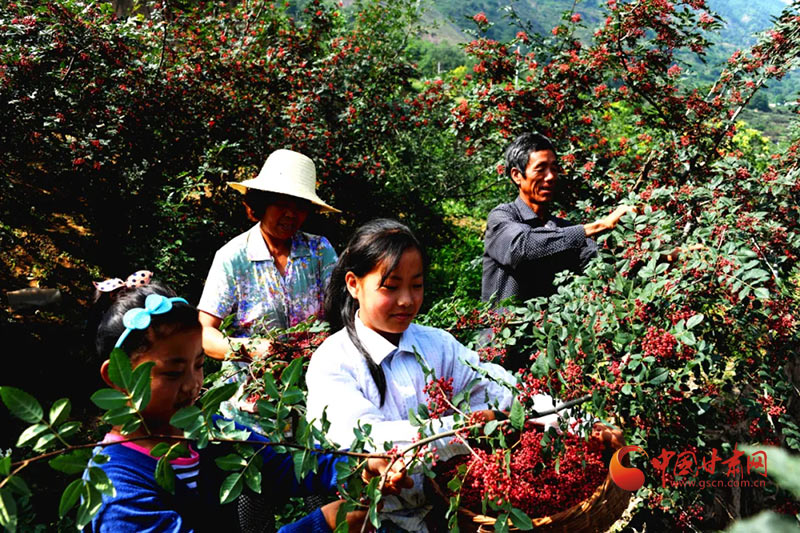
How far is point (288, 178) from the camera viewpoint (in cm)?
256

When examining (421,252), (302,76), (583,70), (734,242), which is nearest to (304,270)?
(421,252)

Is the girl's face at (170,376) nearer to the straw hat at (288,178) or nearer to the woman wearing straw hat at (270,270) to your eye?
the woman wearing straw hat at (270,270)

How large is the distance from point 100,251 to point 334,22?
12.7ft

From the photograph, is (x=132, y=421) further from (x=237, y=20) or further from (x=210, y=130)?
(x=237, y=20)

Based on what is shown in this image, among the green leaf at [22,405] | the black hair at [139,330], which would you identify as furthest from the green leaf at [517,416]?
the green leaf at [22,405]

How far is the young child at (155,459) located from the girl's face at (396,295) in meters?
0.45

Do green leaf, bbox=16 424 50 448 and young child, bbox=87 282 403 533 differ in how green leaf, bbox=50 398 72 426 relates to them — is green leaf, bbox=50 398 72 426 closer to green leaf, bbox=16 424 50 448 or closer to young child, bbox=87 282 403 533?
green leaf, bbox=16 424 50 448

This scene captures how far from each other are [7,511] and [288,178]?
192 cm

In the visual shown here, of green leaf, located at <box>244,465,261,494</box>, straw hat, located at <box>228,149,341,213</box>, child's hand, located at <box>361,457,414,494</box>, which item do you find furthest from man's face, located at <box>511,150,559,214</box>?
green leaf, located at <box>244,465,261,494</box>

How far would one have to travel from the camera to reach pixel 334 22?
6.58 meters

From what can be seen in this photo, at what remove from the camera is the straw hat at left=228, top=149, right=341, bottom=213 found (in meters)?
2.48

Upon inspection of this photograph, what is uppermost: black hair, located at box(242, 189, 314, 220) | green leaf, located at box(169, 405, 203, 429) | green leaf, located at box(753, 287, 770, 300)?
black hair, located at box(242, 189, 314, 220)

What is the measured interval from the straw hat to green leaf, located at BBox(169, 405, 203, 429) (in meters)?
1.51

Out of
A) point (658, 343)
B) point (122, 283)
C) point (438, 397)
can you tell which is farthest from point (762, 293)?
point (122, 283)
